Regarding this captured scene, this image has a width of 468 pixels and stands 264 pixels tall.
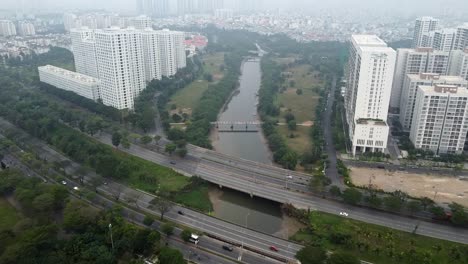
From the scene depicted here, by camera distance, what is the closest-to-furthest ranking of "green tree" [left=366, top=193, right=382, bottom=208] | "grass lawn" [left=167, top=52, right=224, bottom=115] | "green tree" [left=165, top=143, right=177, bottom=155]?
"green tree" [left=366, top=193, right=382, bottom=208] → "green tree" [left=165, top=143, right=177, bottom=155] → "grass lawn" [left=167, top=52, right=224, bottom=115]

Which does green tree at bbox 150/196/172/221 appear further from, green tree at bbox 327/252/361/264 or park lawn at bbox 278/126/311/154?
park lawn at bbox 278/126/311/154

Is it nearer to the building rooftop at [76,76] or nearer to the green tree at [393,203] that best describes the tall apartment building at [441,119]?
the green tree at [393,203]

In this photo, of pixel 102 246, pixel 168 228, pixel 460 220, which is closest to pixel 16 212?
pixel 102 246

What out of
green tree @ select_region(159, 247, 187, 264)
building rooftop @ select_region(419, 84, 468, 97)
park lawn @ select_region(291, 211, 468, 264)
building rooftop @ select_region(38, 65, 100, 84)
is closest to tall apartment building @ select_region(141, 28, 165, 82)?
building rooftop @ select_region(38, 65, 100, 84)

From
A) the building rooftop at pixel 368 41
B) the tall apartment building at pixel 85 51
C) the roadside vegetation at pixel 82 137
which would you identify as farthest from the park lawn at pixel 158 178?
the tall apartment building at pixel 85 51

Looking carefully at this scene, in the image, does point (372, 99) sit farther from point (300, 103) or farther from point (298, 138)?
point (300, 103)

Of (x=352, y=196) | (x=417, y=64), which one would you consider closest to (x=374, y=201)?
(x=352, y=196)
